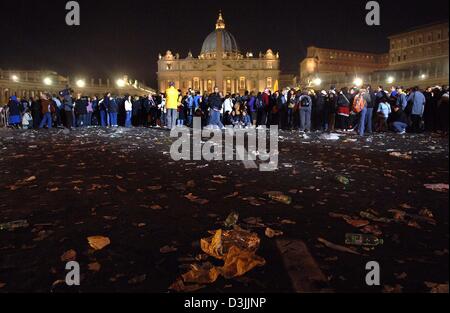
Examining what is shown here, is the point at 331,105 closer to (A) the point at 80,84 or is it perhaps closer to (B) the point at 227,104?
(B) the point at 227,104

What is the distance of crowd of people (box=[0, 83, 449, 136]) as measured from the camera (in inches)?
645

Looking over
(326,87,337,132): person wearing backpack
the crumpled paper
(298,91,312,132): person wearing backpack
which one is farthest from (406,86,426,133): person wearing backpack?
the crumpled paper

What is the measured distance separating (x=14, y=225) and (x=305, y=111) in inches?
559

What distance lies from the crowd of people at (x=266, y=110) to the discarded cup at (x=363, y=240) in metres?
11.8

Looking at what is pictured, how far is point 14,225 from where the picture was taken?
4.64 m

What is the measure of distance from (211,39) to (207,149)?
483ft

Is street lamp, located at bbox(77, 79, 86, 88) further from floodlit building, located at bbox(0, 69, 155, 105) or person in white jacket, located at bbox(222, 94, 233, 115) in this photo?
person in white jacket, located at bbox(222, 94, 233, 115)

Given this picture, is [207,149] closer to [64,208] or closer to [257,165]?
[257,165]

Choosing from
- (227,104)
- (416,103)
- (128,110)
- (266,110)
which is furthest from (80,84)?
(416,103)

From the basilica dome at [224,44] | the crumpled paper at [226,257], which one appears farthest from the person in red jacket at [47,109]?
the basilica dome at [224,44]

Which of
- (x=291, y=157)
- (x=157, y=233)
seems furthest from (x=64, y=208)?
(x=291, y=157)

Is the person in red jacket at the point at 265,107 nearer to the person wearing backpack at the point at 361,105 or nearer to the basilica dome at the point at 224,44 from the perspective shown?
the person wearing backpack at the point at 361,105

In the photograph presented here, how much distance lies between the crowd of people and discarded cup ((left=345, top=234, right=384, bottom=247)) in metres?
11.8

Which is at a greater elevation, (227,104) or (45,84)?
(45,84)
